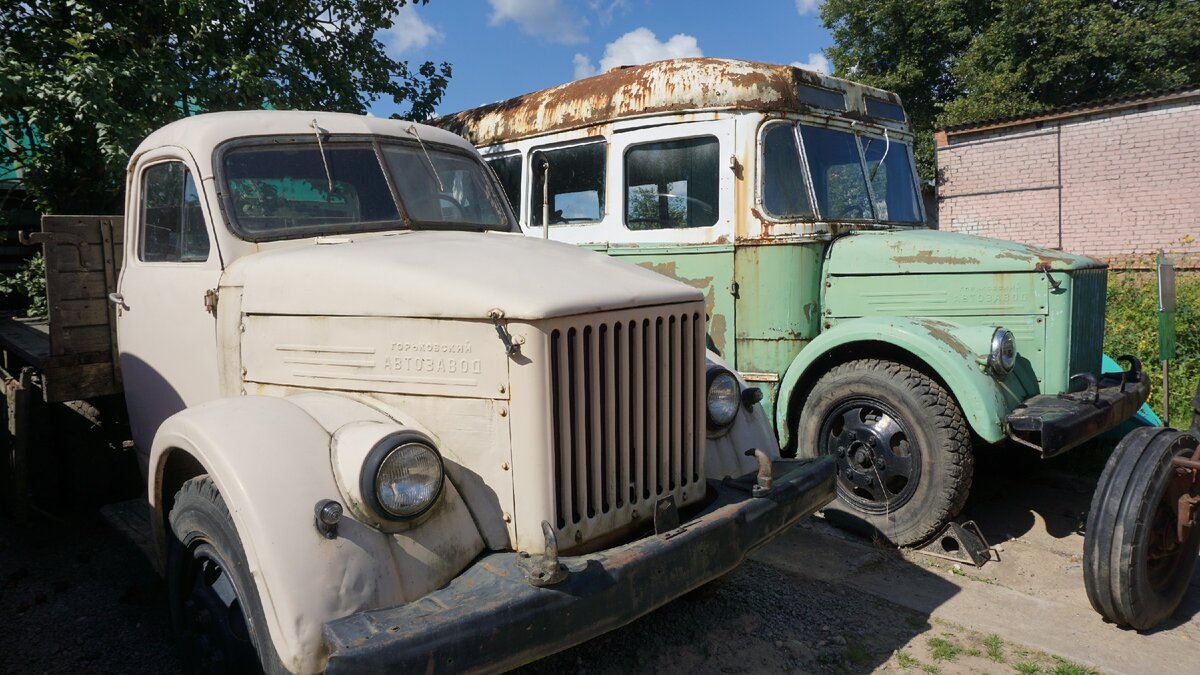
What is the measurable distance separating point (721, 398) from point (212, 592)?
1.99 m

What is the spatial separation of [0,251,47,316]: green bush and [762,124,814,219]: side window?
20.6ft

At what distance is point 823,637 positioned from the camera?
11.3 feet

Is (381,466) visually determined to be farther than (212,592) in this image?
No

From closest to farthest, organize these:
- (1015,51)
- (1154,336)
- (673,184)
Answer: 1. (673,184)
2. (1154,336)
3. (1015,51)

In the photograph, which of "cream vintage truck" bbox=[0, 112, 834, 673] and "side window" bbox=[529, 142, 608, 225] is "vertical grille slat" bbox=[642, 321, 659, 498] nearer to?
"cream vintage truck" bbox=[0, 112, 834, 673]

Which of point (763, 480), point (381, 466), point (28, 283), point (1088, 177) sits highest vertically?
point (1088, 177)

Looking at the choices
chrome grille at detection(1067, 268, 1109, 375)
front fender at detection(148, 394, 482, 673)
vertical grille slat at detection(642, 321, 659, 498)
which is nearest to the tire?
chrome grille at detection(1067, 268, 1109, 375)

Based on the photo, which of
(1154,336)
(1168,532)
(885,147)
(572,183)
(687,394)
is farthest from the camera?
(1154,336)

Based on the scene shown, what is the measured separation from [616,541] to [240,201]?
84.1 inches

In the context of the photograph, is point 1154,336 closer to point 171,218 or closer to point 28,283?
point 171,218

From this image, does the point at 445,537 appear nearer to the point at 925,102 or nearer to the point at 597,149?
the point at 597,149

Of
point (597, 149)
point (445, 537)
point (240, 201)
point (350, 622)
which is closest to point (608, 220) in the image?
point (597, 149)

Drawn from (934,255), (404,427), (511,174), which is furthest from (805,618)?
(511,174)

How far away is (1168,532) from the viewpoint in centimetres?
349
